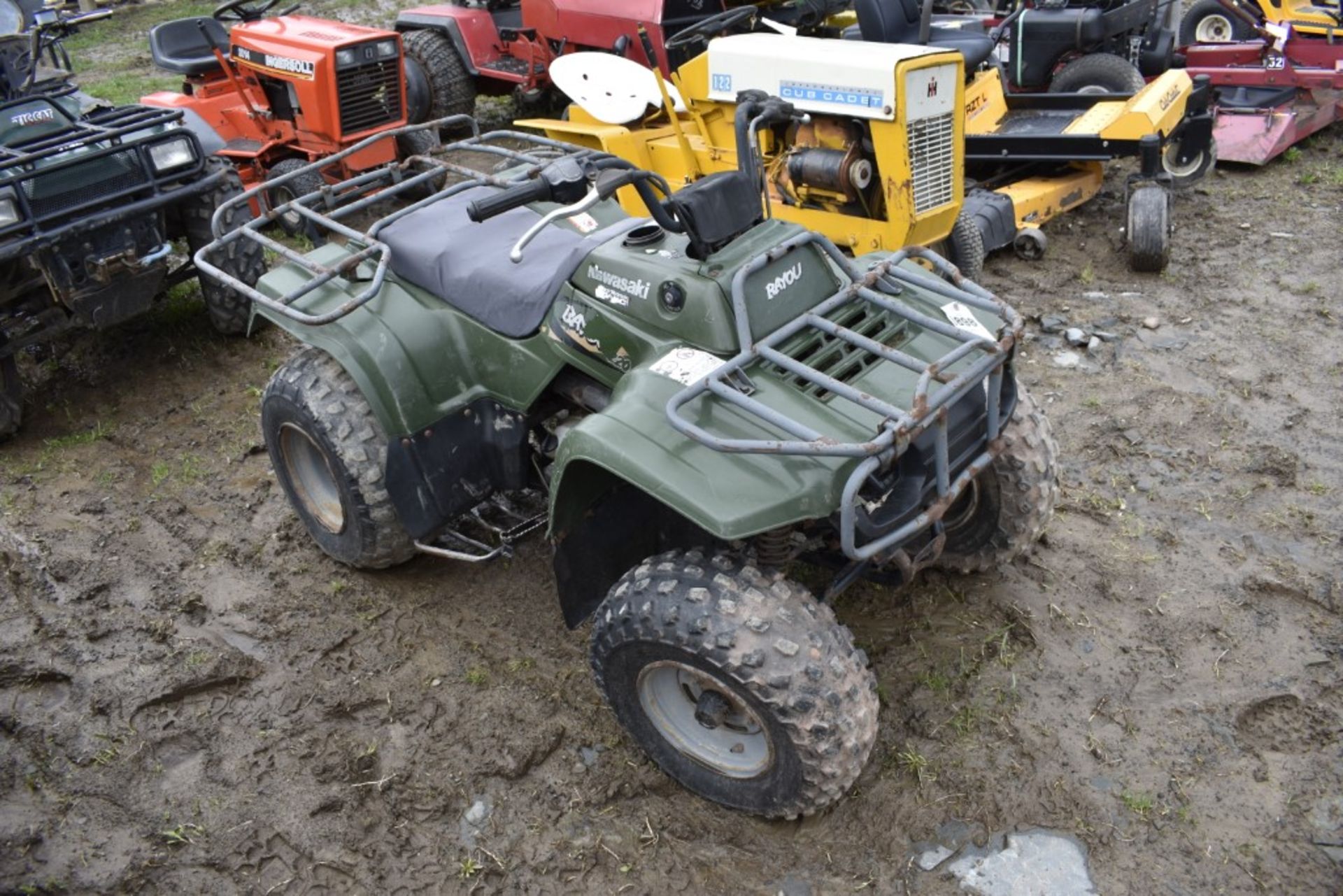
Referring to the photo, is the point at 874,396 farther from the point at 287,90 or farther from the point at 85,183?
the point at 287,90

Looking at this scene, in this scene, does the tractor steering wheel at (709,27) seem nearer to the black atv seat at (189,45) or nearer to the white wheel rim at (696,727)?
the black atv seat at (189,45)

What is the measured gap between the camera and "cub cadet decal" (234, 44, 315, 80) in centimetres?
726

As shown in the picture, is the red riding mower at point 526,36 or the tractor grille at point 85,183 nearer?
the tractor grille at point 85,183

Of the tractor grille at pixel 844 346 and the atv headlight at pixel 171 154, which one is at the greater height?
the atv headlight at pixel 171 154

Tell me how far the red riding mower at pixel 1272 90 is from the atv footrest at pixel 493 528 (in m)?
6.17

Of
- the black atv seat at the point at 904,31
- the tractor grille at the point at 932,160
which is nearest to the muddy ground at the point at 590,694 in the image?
the tractor grille at the point at 932,160

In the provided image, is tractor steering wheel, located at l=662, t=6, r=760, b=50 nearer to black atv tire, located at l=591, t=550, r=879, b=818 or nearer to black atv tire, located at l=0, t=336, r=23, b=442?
black atv tire, located at l=0, t=336, r=23, b=442

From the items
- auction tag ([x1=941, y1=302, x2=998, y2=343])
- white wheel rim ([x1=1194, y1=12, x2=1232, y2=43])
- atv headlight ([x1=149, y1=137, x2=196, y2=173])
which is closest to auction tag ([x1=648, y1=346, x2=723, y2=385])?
auction tag ([x1=941, y1=302, x2=998, y2=343])

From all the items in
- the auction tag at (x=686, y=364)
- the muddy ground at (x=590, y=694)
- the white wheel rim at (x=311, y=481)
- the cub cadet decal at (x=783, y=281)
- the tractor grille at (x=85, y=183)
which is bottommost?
the muddy ground at (x=590, y=694)

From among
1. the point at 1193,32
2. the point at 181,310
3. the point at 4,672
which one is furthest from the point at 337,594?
the point at 1193,32

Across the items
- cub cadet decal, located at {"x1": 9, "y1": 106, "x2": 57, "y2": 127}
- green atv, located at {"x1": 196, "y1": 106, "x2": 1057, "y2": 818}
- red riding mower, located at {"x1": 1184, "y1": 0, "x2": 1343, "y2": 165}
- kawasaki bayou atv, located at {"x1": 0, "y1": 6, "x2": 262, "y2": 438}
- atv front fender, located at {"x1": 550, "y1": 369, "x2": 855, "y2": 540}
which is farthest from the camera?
red riding mower, located at {"x1": 1184, "y1": 0, "x2": 1343, "y2": 165}

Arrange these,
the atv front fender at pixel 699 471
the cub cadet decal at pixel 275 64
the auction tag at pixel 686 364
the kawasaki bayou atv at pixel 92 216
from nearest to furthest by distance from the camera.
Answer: the atv front fender at pixel 699 471 → the auction tag at pixel 686 364 → the kawasaki bayou atv at pixel 92 216 → the cub cadet decal at pixel 275 64

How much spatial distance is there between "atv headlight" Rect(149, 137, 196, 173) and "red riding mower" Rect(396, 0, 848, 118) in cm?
290

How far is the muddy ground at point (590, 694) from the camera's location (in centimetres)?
314
